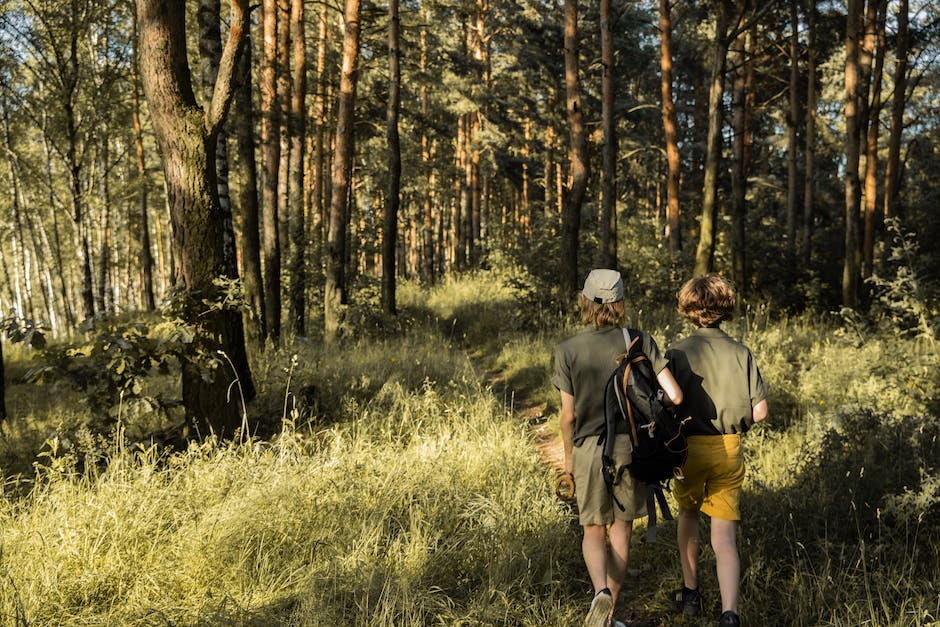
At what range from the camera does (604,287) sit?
125 inches

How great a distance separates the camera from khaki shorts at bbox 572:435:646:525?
10.0ft

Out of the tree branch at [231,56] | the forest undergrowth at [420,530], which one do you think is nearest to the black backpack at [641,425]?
the forest undergrowth at [420,530]

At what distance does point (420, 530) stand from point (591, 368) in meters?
1.71

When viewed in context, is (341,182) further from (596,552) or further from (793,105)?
(793,105)

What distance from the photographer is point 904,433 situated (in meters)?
4.63

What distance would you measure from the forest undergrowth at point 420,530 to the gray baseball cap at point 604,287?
161 cm

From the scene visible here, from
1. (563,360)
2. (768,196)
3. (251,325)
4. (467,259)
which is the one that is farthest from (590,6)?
(563,360)

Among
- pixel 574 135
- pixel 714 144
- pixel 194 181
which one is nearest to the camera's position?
pixel 194 181

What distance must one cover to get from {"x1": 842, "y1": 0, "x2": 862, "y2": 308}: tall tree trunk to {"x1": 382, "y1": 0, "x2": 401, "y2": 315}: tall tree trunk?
27.6 ft

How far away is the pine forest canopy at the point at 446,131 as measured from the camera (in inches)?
261

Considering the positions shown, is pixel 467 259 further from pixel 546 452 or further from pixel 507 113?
pixel 546 452

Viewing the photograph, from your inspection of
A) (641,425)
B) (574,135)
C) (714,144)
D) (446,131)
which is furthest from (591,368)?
(446,131)

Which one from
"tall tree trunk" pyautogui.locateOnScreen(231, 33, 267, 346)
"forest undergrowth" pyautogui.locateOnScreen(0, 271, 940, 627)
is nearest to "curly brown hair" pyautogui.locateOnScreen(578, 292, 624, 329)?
"forest undergrowth" pyautogui.locateOnScreen(0, 271, 940, 627)

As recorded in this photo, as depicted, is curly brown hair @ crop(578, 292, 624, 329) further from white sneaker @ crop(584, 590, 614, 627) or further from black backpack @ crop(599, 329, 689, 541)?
white sneaker @ crop(584, 590, 614, 627)
